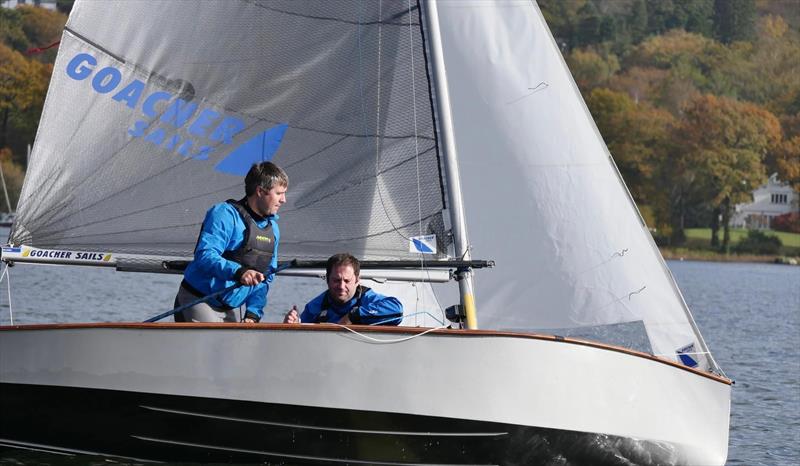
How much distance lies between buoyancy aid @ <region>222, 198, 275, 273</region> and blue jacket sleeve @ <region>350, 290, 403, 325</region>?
538mm

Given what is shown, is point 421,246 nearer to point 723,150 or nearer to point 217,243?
point 217,243

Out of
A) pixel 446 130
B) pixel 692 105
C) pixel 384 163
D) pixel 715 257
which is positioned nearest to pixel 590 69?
pixel 692 105

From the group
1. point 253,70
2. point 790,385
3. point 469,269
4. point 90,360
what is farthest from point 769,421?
point 90,360

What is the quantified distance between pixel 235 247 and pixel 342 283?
1.89ft

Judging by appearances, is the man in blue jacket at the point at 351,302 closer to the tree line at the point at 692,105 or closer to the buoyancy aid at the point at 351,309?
the buoyancy aid at the point at 351,309

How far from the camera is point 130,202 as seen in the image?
8438mm

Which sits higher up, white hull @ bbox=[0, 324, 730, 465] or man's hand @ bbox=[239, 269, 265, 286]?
man's hand @ bbox=[239, 269, 265, 286]

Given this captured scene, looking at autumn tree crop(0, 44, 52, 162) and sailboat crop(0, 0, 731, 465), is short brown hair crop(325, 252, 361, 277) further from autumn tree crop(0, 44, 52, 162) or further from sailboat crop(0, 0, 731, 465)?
autumn tree crop(0, 44, 52, 162)

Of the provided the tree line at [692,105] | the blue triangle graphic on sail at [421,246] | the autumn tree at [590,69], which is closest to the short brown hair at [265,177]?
the blue triangle graphic on sail at [421,246]

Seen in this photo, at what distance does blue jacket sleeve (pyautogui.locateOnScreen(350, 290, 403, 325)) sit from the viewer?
7121 mm

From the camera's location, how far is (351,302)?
7.22 m

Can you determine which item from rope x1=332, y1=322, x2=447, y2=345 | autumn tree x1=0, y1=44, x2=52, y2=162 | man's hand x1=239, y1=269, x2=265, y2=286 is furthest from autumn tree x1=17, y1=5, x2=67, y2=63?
rope x1=332, y1=322, x2=447, y2=345

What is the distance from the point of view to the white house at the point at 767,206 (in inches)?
2835

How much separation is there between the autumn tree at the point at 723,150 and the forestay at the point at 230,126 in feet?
186
